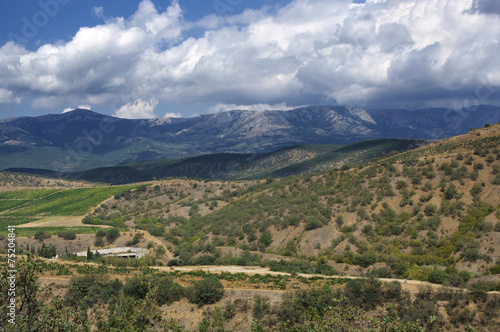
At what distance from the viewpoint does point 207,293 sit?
3209 centimetres

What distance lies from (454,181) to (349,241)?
2059 cm

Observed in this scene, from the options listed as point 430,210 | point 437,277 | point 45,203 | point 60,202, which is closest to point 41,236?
point 60,202

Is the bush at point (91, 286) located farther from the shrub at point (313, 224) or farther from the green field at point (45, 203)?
the green field at point (45, 203)

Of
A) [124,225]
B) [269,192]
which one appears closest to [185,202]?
[124,225]

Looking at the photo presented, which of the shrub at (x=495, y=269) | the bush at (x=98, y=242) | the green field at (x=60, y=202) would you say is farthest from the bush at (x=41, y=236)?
the shrub at (x=495, y=269)

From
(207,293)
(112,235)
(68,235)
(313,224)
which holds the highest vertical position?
(313,224)

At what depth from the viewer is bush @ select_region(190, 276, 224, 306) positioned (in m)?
32.0

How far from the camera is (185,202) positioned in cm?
10644

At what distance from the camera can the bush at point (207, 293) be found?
105 ft

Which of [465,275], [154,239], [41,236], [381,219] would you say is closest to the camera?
[465,275]

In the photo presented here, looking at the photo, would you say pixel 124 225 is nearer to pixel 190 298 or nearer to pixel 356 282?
pixel 190 298

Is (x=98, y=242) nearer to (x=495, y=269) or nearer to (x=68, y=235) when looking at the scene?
(x=68, y=235)

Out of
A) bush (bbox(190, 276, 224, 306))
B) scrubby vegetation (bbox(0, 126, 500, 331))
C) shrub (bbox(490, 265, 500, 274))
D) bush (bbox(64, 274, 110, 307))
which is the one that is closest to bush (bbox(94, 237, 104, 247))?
scrubby vegetation (bbox(0, 126, 500, 331))

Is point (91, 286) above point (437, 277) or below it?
above
